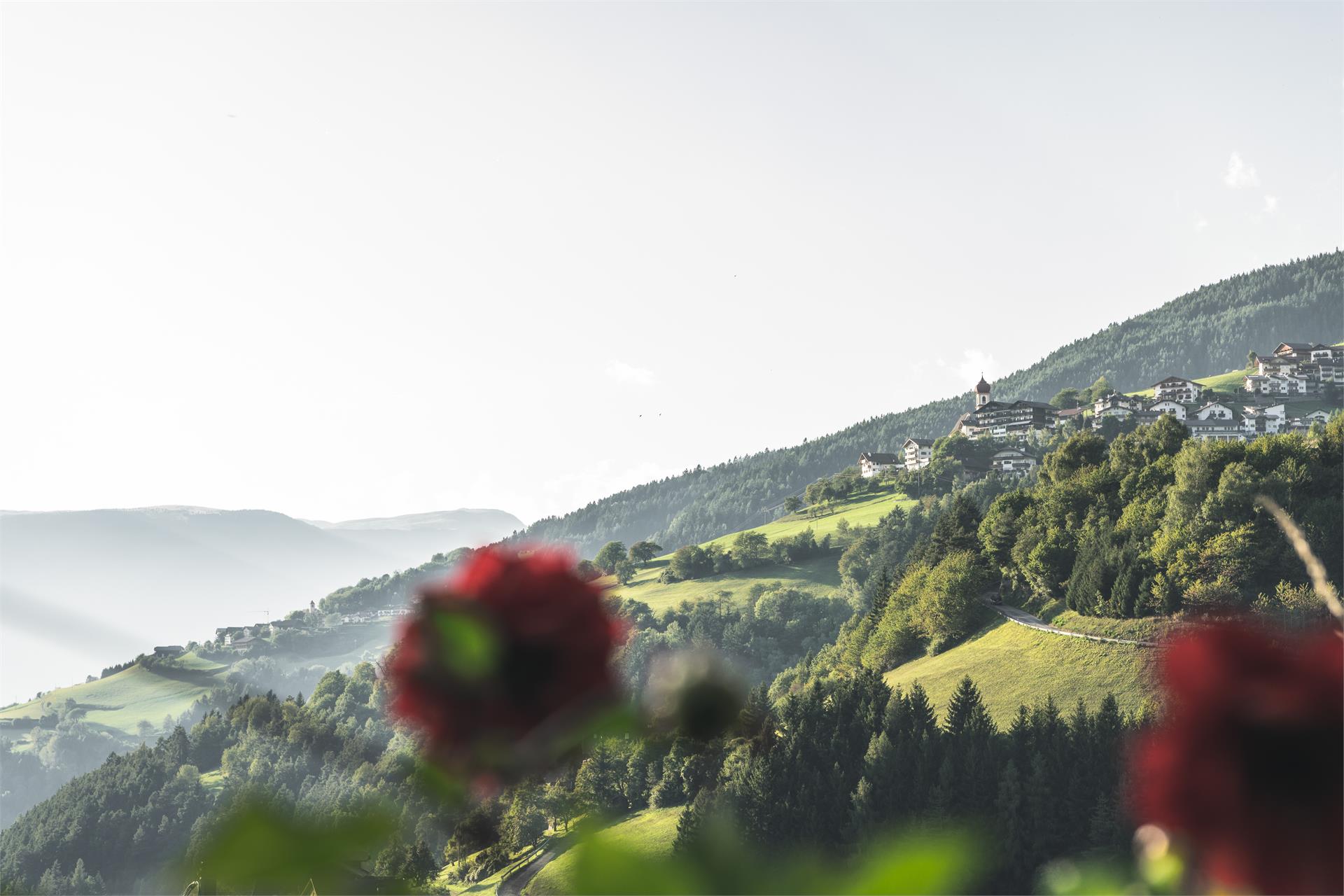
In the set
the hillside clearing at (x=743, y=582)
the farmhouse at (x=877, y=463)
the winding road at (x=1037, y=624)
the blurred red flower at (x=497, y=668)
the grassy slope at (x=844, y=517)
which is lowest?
the winding road at (x=1037, y=624)

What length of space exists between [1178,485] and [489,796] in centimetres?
6695

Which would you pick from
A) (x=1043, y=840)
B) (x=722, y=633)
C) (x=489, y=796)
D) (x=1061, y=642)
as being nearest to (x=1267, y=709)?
(x=489, y=796)

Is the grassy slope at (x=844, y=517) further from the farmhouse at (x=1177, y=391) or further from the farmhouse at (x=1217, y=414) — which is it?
the farmhouse at (x=1177, y=391)

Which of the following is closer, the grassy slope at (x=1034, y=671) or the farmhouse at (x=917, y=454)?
the grassy slope at (x=1034, y=671)

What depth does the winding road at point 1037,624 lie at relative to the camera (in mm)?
56972

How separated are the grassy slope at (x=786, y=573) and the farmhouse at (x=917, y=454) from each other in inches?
403

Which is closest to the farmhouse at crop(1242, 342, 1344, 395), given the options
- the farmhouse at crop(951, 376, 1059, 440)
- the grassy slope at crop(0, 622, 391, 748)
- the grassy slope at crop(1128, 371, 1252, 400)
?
the grassy slope at crop(1128, 371, 1252, 400)

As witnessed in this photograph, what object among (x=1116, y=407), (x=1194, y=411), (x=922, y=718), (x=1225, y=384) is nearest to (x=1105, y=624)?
(x=922, y=718)

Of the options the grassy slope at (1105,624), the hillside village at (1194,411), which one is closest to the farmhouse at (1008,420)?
the hillside village at (1194,411)

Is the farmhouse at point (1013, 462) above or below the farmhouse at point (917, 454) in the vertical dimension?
below

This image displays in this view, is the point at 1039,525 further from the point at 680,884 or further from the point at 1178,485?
the point at 680,884

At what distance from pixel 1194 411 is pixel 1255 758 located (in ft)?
488

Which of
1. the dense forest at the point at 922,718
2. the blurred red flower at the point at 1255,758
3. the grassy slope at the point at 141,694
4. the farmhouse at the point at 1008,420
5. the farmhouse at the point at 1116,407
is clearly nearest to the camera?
the blurred red flower at the point at 1255,758

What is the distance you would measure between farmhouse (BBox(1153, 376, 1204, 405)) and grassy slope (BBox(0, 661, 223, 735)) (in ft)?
475
